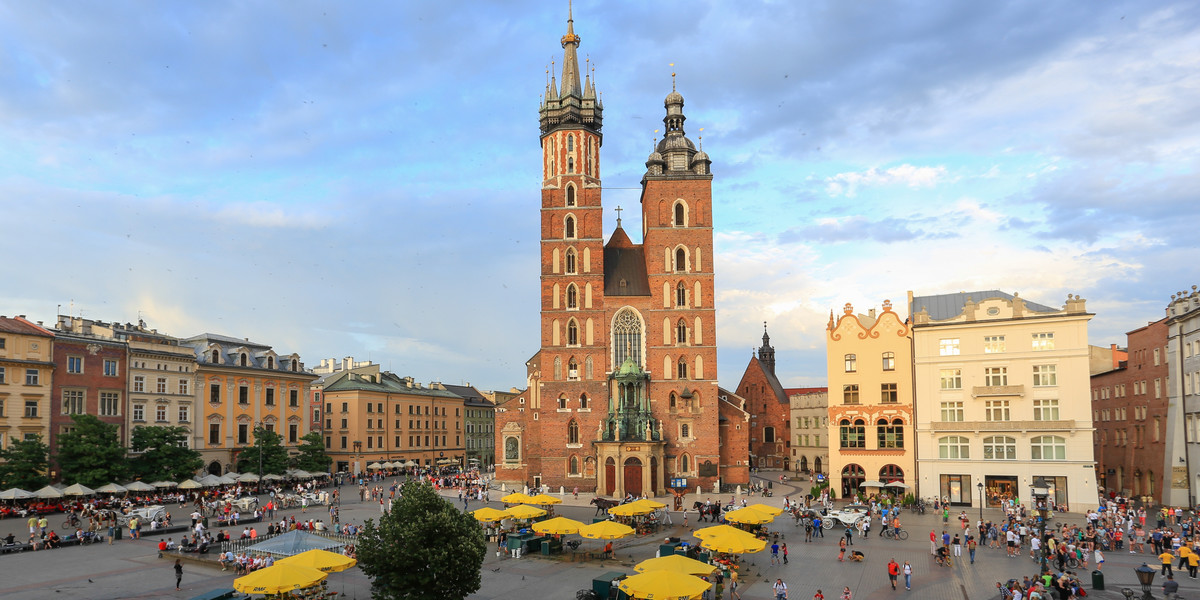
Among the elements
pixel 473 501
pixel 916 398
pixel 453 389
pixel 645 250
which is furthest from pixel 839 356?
pixel 453 389

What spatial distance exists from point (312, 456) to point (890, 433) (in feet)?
161

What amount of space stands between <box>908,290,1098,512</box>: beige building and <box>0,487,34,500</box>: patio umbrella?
56.1 meters

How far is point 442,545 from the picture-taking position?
21828 mm

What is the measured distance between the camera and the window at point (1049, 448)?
50344 millimetres

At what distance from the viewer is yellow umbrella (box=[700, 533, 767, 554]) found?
28.7m

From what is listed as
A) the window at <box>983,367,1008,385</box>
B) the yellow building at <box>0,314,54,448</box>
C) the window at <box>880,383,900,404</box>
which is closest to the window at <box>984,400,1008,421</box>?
the window at <box>983,367,1008,385</box>

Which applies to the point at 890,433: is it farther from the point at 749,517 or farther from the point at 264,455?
the point at 264,455

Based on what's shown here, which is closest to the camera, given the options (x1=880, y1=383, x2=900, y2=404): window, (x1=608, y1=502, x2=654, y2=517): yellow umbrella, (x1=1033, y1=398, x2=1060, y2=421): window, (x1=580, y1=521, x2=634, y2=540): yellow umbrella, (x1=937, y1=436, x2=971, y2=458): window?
(x1=580, y1=521, x2=634, y2=540): yellow umbrella

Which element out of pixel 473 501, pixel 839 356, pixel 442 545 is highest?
pixel 839 356

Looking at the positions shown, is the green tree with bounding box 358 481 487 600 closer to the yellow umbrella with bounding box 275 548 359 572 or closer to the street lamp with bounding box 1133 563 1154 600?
the yellow umbrella with bounding box 275 548 359 572

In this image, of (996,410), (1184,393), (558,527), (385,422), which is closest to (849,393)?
(996,410)

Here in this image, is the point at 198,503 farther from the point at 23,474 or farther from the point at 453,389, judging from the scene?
the point at 453,389

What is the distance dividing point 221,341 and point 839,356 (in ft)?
176

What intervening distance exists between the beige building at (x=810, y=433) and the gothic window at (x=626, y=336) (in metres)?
28.8
